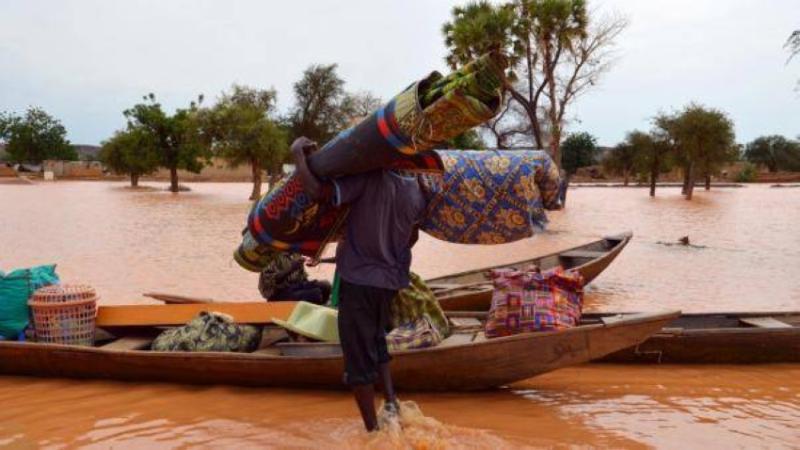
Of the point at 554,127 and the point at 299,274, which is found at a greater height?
the point at 554,127

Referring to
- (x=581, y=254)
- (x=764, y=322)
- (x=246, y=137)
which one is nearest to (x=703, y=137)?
(x=246, y=137)

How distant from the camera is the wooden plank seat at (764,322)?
5.12 meters

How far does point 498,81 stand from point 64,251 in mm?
11820

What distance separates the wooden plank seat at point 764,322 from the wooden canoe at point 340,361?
1.60 m

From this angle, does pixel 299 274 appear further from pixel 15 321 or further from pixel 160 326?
pixel 15 321

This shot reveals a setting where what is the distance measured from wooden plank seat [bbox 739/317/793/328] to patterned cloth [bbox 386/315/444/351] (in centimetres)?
267

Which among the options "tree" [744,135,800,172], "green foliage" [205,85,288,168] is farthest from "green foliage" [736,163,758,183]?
"green foliage" [205,85,288,168]

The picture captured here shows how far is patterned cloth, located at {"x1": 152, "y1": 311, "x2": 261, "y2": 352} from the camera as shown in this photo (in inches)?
176

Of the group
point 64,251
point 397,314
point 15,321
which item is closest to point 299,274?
point 397,314

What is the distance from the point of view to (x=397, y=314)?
167 inches

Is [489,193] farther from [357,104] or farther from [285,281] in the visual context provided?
[357,104]

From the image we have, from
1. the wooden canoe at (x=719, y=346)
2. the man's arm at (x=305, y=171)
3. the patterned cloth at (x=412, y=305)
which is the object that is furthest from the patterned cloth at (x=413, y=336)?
the wooden canoe at (x=719, y=346)

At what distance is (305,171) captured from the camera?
3.16 meters

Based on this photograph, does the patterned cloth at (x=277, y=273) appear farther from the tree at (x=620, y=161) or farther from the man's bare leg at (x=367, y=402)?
the tree at (x=620, y=161)
